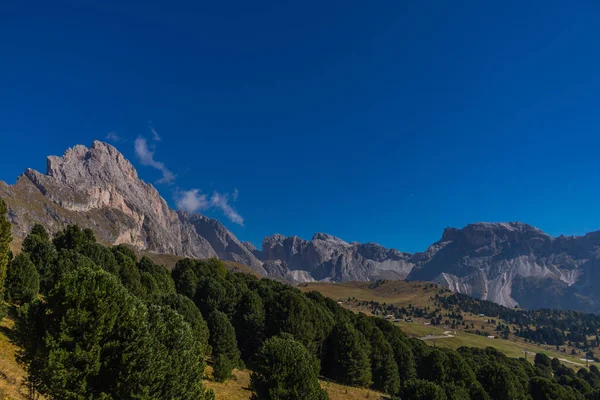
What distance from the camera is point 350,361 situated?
67938mm

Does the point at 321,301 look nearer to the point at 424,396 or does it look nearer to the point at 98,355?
the point at 424,396

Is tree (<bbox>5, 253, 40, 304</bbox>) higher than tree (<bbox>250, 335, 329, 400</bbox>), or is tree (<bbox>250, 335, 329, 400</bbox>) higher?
tree (<bbox>5, 253, 40, 304</bbox>)

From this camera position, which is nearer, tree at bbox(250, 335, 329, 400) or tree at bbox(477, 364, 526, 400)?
tree at bbox(250, 335, 329, 400)

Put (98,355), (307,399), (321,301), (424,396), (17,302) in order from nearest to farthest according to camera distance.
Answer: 1. (98,355)
2. (307,399)
3. (17,302)
4. (424,396)
5. (321,301)

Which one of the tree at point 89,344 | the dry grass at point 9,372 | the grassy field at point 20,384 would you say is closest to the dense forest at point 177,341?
the tree at point 89,344

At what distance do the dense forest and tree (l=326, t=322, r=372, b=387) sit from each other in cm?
19

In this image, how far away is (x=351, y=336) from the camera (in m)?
70.6

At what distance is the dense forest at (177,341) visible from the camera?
21.5m

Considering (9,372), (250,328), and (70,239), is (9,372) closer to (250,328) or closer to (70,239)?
(250,328)

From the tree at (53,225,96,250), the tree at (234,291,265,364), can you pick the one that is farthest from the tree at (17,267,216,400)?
the tree at (53,225,96,250)

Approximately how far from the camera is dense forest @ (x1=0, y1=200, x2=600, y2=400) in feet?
70.4

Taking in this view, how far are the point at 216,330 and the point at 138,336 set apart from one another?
35.9 meters

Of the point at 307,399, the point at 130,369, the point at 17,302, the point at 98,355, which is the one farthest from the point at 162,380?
the point at 17,302

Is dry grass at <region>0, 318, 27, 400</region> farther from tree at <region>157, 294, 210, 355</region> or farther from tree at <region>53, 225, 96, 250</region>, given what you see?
tree at <region>53, 225, 96, 250</region>
